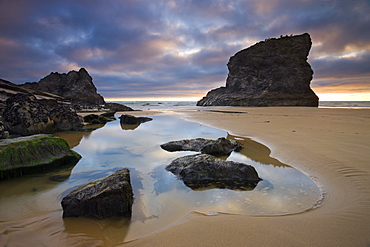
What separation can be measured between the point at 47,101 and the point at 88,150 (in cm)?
1311

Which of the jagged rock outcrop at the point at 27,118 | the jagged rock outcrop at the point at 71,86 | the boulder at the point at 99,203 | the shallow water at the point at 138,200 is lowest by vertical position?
the shallow water at the point at 138,200

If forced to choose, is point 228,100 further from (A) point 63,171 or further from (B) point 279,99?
(A) point 63,171

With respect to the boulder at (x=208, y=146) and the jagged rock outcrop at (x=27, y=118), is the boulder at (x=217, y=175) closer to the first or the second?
the boulder at (x=208, y=146)

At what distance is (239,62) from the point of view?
146 feet

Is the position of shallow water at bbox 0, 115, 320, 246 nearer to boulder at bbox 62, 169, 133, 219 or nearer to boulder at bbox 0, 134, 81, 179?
boulder at bbox 62, 169, 133, 219

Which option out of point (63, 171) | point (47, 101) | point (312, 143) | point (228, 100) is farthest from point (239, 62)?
point (63, 171)

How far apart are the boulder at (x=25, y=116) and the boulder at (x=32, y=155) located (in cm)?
371

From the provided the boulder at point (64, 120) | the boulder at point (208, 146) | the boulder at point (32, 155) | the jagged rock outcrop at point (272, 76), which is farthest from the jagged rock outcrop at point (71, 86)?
the boulder at point (208, 146)

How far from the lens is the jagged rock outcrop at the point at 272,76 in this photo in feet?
115

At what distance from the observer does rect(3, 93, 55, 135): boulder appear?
6.77m

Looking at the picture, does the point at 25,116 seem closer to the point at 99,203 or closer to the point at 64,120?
the point at 64,120

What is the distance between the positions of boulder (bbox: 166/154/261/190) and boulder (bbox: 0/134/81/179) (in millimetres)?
2614

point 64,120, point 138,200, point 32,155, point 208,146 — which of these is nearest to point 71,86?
point 64,120

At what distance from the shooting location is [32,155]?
371 cm
